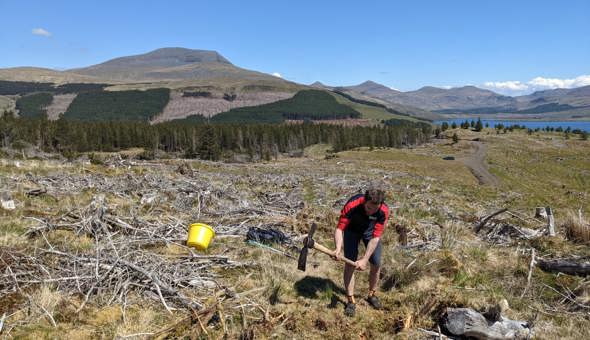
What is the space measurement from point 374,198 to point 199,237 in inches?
179

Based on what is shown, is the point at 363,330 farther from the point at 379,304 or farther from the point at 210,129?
the point at 210,129

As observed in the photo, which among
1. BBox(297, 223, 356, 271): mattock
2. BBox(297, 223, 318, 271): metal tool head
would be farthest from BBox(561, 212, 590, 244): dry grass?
BBox(297, 223, 318, 271): metal tool head

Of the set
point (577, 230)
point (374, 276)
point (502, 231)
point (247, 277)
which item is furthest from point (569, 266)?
point (247, 277)

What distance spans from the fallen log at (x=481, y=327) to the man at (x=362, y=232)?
1.31 meters

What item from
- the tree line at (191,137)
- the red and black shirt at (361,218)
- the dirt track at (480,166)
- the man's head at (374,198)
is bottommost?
the dirt track at (480,166)

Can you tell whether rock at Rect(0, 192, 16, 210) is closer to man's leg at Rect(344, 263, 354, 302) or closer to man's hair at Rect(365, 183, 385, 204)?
man's leg at Rect(344, 263, 354, 302)

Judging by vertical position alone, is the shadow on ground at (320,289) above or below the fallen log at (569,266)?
below

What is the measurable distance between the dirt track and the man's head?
56923 millimetres

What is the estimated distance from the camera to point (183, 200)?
1334 centimetres

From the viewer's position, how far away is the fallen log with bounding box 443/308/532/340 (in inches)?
213

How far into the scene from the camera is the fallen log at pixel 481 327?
5.41 metres

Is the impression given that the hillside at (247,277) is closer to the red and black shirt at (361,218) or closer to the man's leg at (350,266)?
the man's leg at (350,266)

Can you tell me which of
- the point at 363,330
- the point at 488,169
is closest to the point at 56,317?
the point at 363,330

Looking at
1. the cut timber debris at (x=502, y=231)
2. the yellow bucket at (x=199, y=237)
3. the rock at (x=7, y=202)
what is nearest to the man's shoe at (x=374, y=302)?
the yellow bucket at (x=199, y=237)
